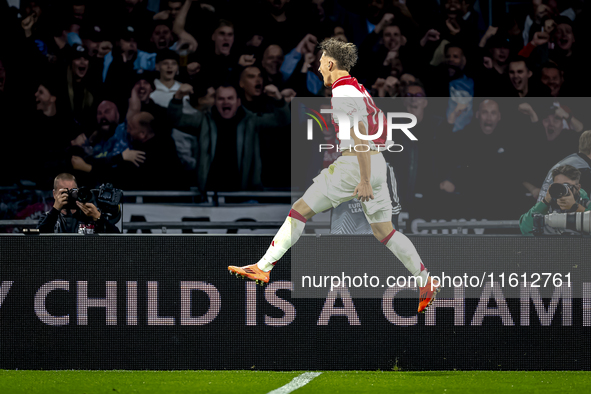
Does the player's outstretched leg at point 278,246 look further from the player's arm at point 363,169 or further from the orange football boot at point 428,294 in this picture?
the orange football boot at point 428,294

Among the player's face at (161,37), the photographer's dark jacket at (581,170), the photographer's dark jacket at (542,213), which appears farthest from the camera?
the player's face at (161,37)

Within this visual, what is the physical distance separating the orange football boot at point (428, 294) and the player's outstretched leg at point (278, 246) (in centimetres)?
82

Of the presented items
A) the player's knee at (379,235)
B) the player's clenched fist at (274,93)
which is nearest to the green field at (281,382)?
the player's knee at (379,235)

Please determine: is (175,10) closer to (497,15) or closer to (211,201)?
(211,201)

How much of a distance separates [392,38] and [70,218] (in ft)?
14.2

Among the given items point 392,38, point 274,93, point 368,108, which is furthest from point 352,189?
point 392,38

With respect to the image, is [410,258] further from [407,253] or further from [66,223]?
[66,223]

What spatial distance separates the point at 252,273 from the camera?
4.42m

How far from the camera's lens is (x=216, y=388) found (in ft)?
13.1

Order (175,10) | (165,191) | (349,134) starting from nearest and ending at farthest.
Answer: (349,134), (165,191), (175,10)

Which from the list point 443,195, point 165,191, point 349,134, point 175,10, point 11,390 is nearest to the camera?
point 11,390

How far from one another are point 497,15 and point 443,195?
8.50ft

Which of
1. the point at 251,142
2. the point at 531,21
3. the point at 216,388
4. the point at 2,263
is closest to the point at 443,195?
the point at 251,142

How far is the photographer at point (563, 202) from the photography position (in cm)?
459
